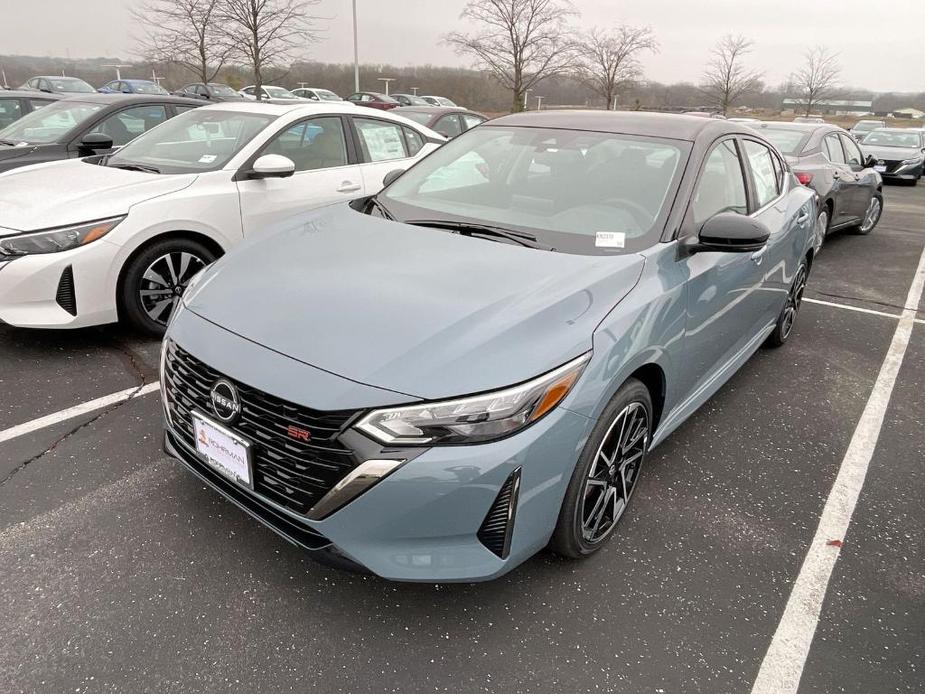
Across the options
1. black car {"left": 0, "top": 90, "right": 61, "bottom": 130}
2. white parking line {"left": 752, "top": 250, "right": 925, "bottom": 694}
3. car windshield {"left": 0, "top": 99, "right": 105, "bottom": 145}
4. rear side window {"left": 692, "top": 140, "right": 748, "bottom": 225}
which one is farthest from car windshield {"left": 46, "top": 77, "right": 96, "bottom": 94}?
white parking line {"left": 752, "top": 250, "right": 925, "bottom": 694}

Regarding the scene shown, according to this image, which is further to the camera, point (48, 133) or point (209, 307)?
point (48, 133)

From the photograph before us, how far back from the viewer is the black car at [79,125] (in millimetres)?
5855

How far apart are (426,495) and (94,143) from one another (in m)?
5.38

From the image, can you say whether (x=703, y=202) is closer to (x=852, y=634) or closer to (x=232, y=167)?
(x=852, y=634)

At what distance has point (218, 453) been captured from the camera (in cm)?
208

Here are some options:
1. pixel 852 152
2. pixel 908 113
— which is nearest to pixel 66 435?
pixel 852 152

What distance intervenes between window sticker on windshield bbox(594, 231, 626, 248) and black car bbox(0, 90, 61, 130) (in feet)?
26.2

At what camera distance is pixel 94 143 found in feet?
18.2

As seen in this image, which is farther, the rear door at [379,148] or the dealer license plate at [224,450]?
the rear door at [379,148]

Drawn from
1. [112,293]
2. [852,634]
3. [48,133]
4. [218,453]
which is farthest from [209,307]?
[48,133]

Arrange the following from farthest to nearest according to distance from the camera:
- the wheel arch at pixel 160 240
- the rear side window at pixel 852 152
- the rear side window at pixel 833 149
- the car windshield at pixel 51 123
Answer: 1. the rear side window at pixel 852 152
2. the rear side window at pixel 833 149
3. the car windshield at pixel 51 123
4. the wheel arch at pixel 160 240

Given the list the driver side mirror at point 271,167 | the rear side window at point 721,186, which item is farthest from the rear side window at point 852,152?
the driver side mirror at point 271,167

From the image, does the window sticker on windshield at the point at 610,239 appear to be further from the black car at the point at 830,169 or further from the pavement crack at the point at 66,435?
the black car at the point at 830,169

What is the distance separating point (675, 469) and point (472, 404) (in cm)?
166
